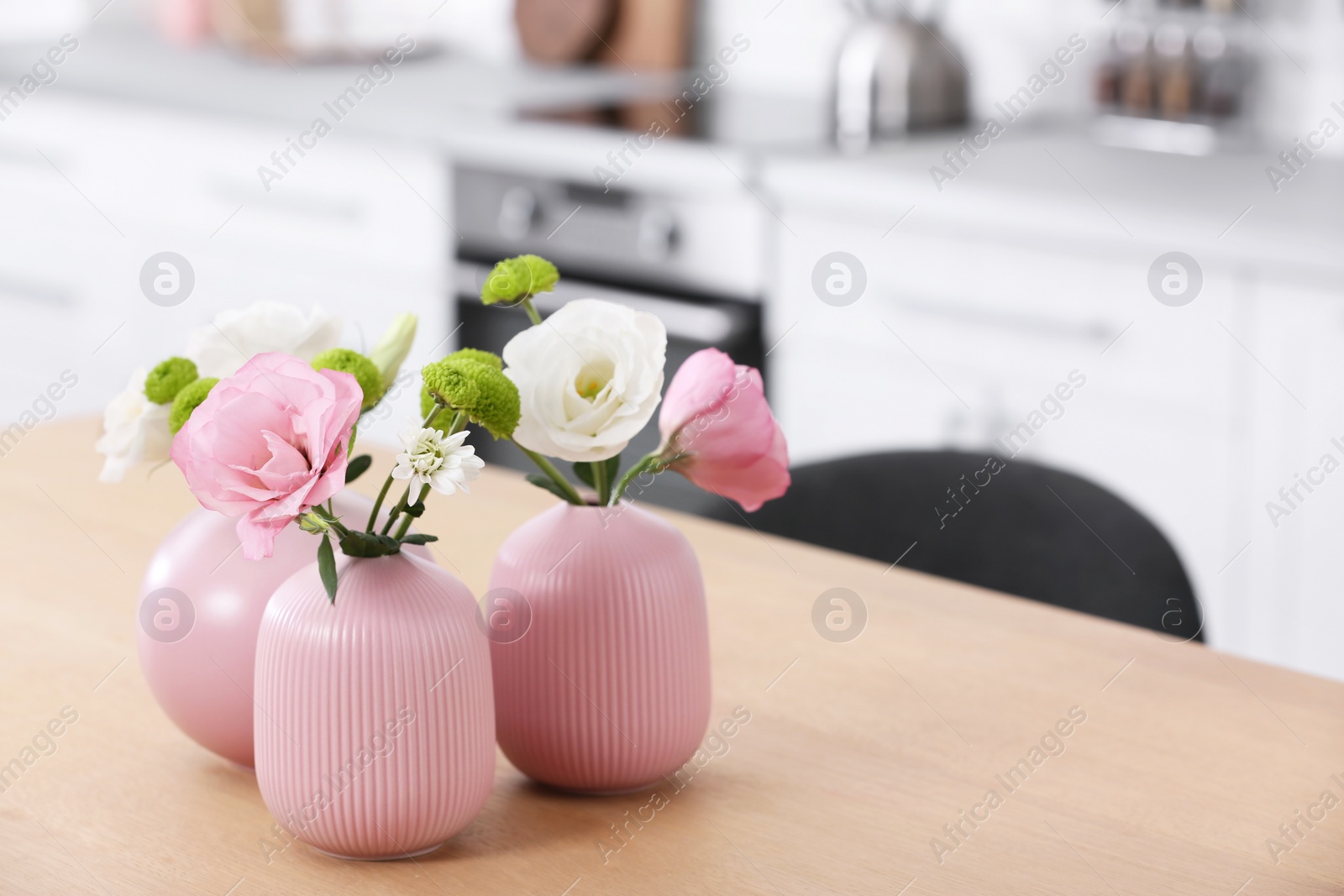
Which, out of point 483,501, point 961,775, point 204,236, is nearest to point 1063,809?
point 961,775

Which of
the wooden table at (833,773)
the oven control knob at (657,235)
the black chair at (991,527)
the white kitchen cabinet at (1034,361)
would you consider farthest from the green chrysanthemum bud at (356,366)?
the oven control knob at (657,235)

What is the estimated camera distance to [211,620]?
2.49 feet

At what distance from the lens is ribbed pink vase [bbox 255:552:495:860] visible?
661 millimetres

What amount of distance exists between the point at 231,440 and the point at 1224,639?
1488mm

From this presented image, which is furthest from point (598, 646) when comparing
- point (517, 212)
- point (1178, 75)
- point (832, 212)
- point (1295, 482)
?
point (1178, 75)

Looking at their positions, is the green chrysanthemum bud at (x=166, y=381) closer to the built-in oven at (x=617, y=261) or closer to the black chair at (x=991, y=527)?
the black chair at (x=991, y=527)

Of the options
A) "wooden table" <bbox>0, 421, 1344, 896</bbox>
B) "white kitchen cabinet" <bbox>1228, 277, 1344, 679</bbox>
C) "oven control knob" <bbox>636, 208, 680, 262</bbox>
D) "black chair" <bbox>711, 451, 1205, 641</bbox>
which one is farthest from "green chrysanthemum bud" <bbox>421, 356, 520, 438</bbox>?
"oven control knob" <bbox>636, 208, 680, 262</bbox>

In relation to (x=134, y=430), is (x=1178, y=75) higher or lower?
lower

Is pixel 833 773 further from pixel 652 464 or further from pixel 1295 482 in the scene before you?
pixel 1295 482

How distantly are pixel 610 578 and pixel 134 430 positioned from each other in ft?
0.79

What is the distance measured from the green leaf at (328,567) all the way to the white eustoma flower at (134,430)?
0.47 feet

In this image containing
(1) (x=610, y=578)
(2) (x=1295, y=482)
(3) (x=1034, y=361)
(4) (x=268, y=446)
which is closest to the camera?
(4) (x=268, y=446)

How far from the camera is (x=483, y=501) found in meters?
1.19

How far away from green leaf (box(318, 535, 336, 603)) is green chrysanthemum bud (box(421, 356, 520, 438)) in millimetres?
79
